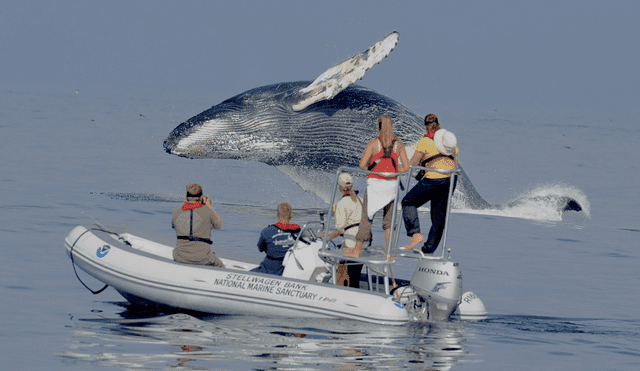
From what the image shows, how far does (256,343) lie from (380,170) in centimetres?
211

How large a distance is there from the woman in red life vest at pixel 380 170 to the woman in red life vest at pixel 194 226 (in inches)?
58.9

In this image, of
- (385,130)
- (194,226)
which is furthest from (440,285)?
(194,226)

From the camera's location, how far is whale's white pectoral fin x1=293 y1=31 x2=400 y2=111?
53.6 feet

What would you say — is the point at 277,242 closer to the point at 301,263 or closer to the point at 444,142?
the point at 301,263

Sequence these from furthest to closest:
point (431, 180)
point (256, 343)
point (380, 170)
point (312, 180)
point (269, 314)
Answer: point (312, 180) → point (431, 180) → point (269, 314) → point (380, 170) → point (256, 343)

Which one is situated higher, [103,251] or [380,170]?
[380,170]

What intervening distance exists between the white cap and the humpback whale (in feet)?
25.2

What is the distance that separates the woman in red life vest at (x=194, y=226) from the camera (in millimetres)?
9766

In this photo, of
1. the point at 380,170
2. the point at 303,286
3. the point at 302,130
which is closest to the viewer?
the point at 380,170

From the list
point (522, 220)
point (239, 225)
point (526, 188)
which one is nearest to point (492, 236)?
point (522, 220)

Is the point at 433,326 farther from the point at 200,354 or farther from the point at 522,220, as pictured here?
the point at 522,220

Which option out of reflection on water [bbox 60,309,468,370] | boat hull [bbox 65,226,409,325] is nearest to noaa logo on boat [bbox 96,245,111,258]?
boat hull [bbox 65,226,409,325]

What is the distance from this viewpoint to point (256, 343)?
8.59m

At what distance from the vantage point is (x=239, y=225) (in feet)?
53.5
